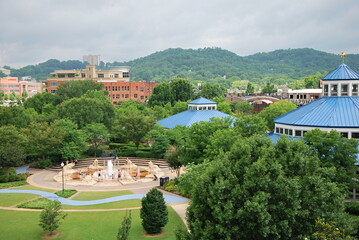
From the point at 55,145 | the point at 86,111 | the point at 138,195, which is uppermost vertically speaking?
the point at 86,111

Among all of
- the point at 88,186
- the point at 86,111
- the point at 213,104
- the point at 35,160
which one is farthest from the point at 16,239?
the point at 213,104

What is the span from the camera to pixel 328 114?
43438mm

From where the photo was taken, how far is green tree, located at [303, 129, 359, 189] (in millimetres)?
30984

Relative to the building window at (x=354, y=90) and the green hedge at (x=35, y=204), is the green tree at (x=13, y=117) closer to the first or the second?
the green hedge at (x=35, y=204)

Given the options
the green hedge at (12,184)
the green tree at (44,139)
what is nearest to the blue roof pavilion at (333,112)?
the green tree at (44,139)

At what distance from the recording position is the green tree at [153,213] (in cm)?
2775

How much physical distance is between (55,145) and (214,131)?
948 inches

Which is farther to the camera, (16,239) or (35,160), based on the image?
(35,160)

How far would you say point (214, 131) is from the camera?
42.1 meters

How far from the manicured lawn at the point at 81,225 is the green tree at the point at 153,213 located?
2.43 feet

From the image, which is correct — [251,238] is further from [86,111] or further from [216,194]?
[86,111]

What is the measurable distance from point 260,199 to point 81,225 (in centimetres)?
1675

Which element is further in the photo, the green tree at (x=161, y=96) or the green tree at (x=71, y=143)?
the green tree at (x=161, y=96)

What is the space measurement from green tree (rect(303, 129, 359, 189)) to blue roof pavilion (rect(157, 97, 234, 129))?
37050 millimetres
